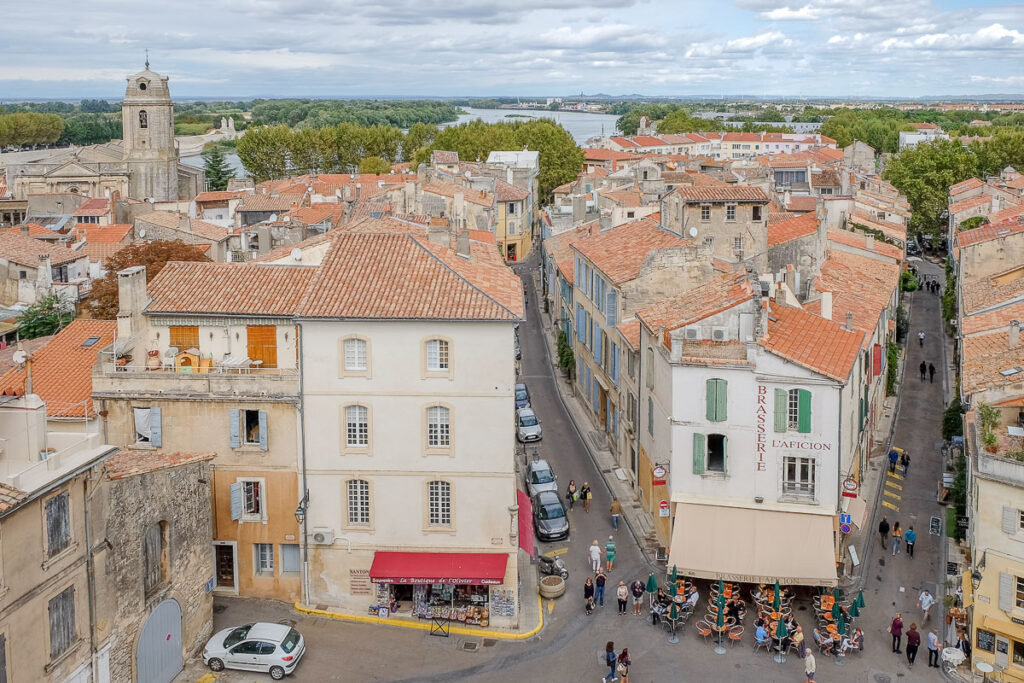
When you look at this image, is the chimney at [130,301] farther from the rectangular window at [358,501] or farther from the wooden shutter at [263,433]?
the rectangular window at [358,501]

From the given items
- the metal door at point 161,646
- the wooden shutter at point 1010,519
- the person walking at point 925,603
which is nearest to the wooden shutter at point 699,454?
the person walking at point 925,603

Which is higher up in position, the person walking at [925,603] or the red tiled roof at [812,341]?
the red tiled roof at [812,341]

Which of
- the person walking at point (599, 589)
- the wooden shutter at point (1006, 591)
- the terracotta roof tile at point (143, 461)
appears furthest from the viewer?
the person walking at point (599, 589)

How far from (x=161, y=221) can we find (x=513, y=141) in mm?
69639

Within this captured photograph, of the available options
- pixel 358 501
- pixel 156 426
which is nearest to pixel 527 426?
pixel 358 501

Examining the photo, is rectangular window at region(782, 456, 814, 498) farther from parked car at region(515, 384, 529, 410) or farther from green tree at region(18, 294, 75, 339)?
green tree at region(18, 294, 75, 339)

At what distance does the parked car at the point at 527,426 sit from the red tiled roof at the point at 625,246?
8.02 m

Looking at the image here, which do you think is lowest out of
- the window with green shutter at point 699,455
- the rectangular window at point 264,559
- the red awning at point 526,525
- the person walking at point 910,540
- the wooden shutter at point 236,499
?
A: the person walking at point 910,540

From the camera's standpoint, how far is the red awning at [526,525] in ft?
110

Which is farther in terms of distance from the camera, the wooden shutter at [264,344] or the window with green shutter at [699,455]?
the window with green shutter at [699,455]

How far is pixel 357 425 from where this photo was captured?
3209 cm

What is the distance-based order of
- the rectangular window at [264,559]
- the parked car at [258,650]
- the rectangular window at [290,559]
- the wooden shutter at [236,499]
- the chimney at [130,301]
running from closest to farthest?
1. the parked car at [258,650]
2. the wooden shutter at [236,499]
3. the chimney at [130,301]
4. the rectangular window at [290,559]
5. the rectangular window at [264,559]

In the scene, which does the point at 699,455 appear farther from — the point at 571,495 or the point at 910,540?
the point at 910,540

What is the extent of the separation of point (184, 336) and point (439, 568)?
11.4 m
